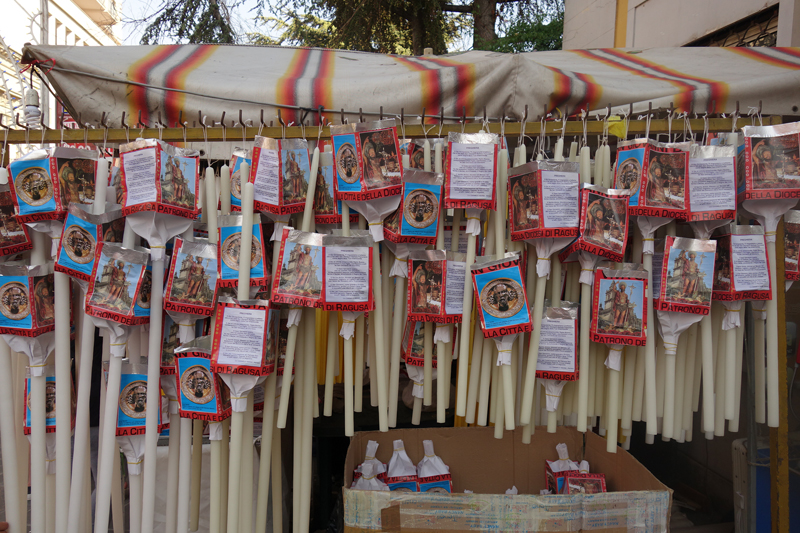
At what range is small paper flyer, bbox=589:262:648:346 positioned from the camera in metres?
1.09

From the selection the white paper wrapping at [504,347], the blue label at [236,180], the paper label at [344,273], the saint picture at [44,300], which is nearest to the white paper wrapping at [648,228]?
the white paper wrapping at [504,347]

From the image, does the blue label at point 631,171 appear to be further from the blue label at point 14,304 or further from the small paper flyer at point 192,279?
the blue label at point 14,304

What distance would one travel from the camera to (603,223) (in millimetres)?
1060

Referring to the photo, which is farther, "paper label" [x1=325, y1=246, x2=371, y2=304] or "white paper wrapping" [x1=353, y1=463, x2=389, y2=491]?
"white paper wrapping" [x1=353, y1=463, x2=389, y2=491]

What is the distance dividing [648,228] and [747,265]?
247 mm

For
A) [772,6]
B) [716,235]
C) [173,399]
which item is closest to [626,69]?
[716,235]

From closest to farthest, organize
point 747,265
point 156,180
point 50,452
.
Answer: point 156,180, point 747,265, point 50,452

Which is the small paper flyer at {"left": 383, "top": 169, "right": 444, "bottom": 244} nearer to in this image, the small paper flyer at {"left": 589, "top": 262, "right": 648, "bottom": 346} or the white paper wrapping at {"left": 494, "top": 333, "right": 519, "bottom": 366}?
the white paper wrapping at {"left": 494, "top": 333, "right": 519, "bottom": 366}

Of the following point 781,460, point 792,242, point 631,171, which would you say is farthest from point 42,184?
point 781,460

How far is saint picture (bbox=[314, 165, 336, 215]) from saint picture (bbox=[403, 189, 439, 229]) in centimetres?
18

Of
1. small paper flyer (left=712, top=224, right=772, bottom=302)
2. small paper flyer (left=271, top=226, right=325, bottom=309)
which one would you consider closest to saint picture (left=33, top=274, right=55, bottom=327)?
small paper flyer (left=271, top=226, right=325, bottom=309)

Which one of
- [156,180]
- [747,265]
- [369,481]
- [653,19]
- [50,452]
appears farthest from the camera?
[653,19]

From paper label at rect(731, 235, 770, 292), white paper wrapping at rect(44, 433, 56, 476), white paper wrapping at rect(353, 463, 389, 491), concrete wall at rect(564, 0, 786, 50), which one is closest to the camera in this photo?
paper label at rect(731, 235, 770, 292)

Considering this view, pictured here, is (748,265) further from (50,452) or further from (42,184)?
(50,452)
